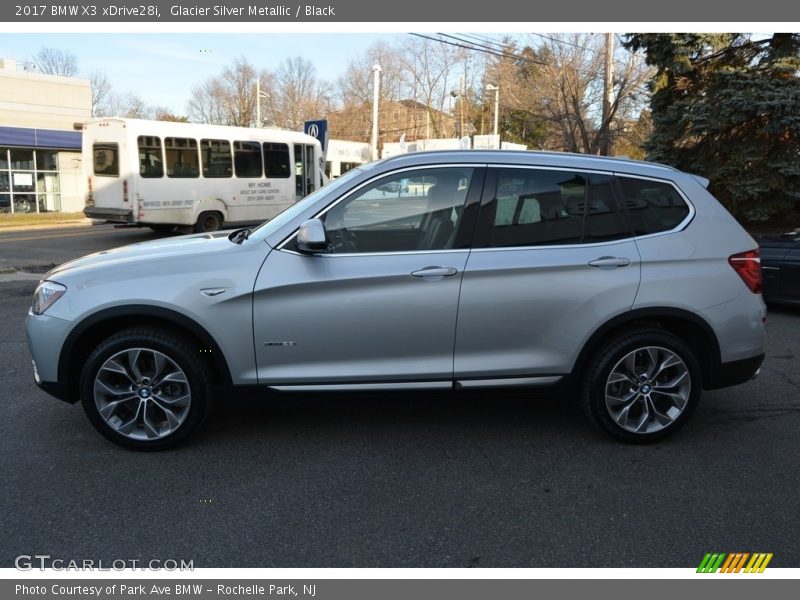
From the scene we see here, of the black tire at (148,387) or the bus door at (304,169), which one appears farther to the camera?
the bus door at (304,169)

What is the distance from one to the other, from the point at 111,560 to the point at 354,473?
137 cm

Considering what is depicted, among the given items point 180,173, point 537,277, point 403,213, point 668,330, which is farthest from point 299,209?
point 180,173

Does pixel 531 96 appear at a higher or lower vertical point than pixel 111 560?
higher

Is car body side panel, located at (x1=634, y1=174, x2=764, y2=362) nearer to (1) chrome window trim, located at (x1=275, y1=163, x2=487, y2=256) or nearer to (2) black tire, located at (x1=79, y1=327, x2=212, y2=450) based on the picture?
(1) chrome window trim, located at (x1=275, y1=163, x2=487, y2=256)

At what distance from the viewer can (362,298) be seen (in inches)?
153

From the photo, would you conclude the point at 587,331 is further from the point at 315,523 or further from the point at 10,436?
the point at 10,436

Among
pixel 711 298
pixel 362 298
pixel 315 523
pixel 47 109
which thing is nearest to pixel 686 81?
pixel 711 298

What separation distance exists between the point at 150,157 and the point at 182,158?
79 centimetres

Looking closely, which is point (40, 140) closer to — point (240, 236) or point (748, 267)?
point (240, 236)

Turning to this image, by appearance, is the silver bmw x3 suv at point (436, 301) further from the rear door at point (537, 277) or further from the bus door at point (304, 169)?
the bus door at point (304, 169)

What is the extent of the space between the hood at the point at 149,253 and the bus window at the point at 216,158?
13.0 meters

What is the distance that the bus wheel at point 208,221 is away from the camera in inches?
672

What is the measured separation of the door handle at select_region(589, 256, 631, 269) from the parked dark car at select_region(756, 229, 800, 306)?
5279mm

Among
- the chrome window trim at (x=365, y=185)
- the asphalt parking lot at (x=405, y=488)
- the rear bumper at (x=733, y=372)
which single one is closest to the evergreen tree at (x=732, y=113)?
the asphalt parking lot at (x=405, y=488)
